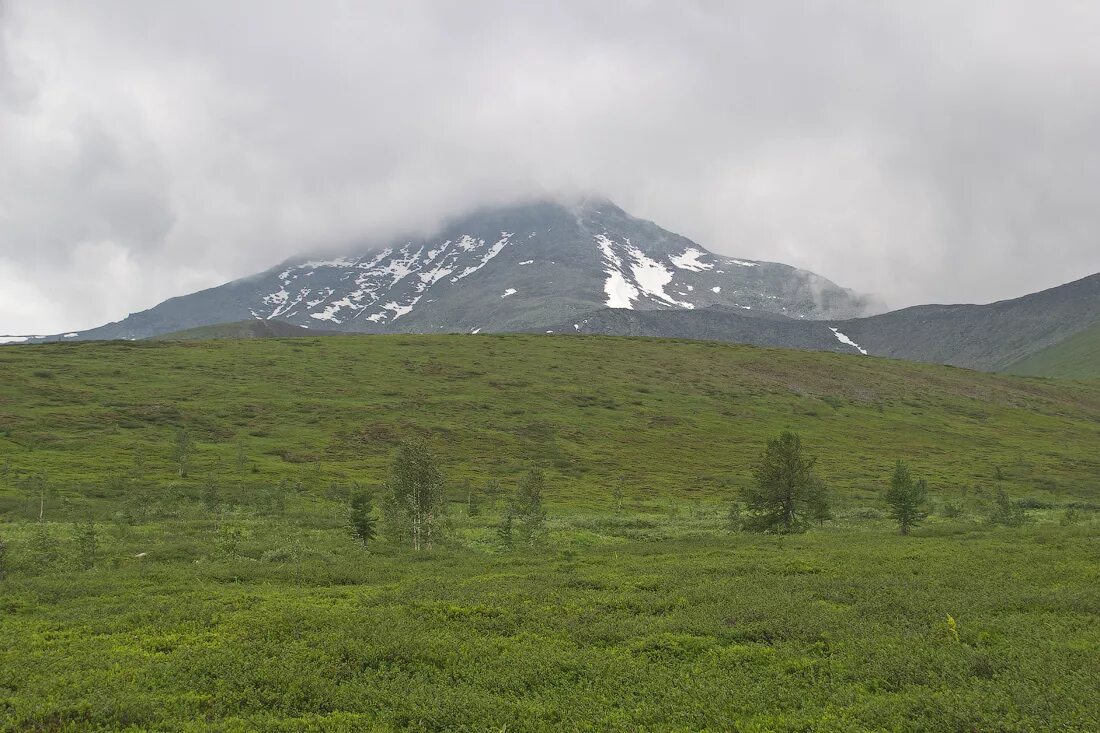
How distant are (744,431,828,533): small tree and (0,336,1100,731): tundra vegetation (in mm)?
216

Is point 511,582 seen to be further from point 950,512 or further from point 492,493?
point 950,512

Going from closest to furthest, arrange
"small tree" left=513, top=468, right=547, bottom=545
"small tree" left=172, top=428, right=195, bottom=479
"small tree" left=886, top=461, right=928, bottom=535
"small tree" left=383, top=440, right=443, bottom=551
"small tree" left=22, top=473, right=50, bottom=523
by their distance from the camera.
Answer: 1. "small tree" left=383, top=440, right=443, bottom=551
2. "small tree" left=513, top=468, right=547, bottom=545
3. "small tree" left=886, top=461, right=928, bottom=535
4. "small tree" left=22, top=473, right=50, bottom=523
5. "small tree" left=172, top=428, right=195, bottom=479

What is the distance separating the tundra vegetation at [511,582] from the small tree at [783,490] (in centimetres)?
22

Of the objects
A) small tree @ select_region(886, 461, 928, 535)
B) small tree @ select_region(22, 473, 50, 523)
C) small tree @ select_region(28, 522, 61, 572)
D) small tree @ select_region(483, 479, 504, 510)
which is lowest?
small tree @ select_region(483, 479, 504, 510)

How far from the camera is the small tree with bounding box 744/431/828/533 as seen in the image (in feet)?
153

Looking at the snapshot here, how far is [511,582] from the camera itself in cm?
2688

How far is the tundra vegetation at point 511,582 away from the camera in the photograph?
1449cm

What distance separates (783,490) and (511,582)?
2727cm

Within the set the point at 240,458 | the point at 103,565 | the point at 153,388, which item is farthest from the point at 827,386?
the point at 103,565

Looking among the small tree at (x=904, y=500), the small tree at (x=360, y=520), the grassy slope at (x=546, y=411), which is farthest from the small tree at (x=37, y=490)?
the small tree at (x=904, y=500)

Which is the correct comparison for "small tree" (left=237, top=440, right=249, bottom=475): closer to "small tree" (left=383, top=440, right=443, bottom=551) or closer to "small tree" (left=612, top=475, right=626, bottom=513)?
"small tree" (left=383, top=440, right=443, bottom=551)

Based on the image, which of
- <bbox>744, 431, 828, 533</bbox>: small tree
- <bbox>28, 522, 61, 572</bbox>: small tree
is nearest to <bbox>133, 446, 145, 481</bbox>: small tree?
<bbox>28, 522, 61, 572</bbox>: small tree

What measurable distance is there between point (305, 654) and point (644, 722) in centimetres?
924

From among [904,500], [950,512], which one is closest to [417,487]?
[904,500]
